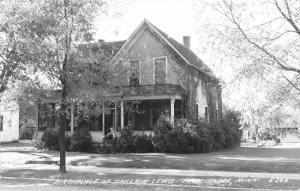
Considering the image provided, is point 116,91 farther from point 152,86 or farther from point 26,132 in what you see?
point 26,132

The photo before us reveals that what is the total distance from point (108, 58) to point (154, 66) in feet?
45.1

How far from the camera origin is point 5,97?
18406mm

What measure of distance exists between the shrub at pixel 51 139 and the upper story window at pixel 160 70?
7.77 metres

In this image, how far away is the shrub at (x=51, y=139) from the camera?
100ft

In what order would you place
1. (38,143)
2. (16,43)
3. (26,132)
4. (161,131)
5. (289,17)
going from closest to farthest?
(289,17) < (16,43) < (161,131) < (38,143) < (26,132)

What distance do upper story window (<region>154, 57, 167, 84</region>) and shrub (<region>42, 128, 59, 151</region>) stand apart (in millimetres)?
7770

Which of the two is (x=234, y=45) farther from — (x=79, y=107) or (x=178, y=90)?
(x=178, y=90)

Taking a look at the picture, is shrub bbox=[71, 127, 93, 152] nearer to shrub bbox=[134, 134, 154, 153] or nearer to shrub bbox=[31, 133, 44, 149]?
shrub bbox=[31, 133, 44, 149]

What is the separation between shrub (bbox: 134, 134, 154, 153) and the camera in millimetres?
28219

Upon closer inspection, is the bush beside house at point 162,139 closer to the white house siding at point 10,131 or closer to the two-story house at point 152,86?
Result: the two-story house at point 152,86

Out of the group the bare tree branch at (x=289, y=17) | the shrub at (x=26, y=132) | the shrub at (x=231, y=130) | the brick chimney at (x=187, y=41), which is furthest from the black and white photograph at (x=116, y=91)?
the shrub at (x=26, y=132)

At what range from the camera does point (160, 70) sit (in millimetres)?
31547

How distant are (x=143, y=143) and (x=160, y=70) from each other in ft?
19.2

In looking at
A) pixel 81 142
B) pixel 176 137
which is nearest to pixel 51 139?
pixel 81 142
